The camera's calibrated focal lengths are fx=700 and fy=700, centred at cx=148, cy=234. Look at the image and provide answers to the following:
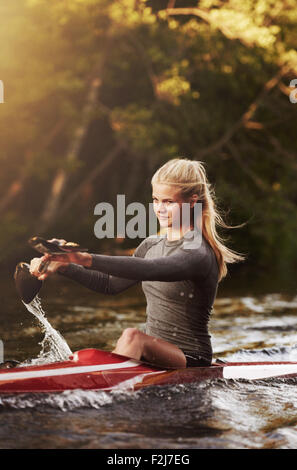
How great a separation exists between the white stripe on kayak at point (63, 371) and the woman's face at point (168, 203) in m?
0.81

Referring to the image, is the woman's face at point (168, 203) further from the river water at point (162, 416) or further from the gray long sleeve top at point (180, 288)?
the river water at point (162, 416)

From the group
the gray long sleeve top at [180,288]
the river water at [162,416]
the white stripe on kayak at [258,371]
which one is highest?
the gray long sleeve top at [180,288]

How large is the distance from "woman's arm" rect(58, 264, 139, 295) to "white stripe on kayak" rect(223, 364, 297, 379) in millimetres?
833

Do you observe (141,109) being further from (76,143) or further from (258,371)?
(258,371)

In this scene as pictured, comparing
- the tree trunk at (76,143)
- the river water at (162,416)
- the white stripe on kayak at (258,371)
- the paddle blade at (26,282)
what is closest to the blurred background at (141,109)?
the tree trunk at (76,143)

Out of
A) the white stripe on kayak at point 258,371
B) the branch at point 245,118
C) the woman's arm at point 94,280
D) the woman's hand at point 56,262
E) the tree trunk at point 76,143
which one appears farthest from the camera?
the branch at point 245,118

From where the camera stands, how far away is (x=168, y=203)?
152 inches

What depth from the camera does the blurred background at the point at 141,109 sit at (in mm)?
12500

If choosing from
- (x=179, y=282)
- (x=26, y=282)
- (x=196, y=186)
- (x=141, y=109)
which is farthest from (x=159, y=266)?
(x=141, y=109)

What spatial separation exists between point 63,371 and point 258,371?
140cm

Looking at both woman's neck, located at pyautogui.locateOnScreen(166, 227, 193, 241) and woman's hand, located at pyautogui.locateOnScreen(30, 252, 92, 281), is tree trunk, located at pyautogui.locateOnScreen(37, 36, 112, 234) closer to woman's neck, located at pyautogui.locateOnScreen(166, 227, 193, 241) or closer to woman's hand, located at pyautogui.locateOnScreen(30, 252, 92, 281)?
woman's neck, located at pyautogui.locateOnScreen(166, 227, 193, 241)

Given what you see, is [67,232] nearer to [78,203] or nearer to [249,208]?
[78,203]

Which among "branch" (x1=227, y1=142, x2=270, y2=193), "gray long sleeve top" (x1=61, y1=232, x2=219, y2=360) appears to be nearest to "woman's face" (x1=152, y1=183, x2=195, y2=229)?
"gray long sleeve top" (x1=61, y1=232, x2=219, y2=360)
